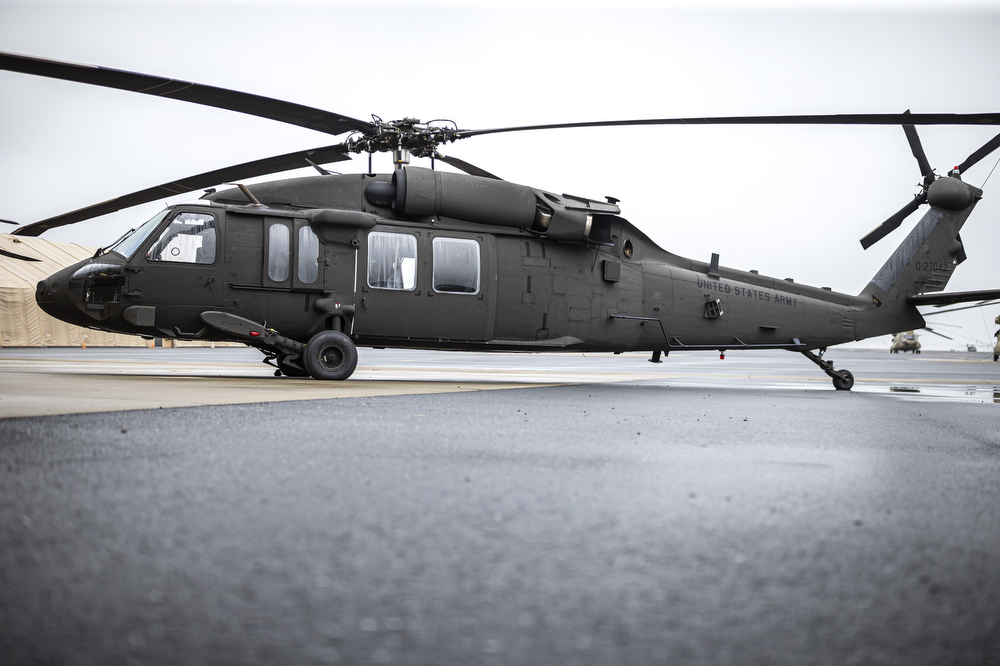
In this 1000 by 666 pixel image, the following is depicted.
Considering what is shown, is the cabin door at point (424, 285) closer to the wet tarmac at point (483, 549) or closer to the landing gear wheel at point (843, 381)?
the landing gear wheel at point (843, 381)

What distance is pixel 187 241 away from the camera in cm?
907

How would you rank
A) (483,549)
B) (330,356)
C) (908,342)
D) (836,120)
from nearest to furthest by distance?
(483,549) → (836,120) → (330,356) → (908,342)

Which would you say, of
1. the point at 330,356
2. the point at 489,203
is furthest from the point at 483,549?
the point at 489,203

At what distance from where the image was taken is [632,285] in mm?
10930

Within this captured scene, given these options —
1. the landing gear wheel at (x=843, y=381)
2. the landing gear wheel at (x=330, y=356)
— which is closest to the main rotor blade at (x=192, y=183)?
the landing gear wheel at (x=330, y=356)

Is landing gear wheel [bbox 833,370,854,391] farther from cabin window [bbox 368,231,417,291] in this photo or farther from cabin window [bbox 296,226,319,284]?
cabin window [bbox 296,226,319,284]

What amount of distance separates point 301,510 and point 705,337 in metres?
9.83

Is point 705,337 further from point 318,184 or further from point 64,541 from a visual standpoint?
point 64,541

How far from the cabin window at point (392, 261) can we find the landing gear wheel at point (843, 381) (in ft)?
20.3

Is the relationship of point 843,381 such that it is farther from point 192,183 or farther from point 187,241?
point 192,183

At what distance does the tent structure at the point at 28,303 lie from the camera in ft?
111

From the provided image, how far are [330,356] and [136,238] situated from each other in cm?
271

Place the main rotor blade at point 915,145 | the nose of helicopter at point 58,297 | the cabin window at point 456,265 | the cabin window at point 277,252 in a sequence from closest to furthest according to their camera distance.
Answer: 1. the nose of helicopter at point 58,297
2. the cabin window at point 277,252
3. the cabin window at point 456,265
4. the main rotor blade at point 915,145

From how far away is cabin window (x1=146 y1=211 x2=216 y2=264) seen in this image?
8961 mm
